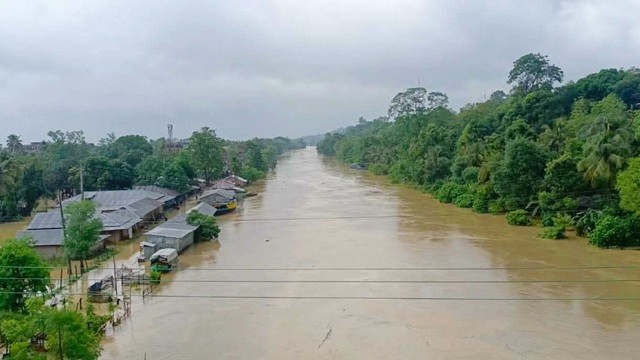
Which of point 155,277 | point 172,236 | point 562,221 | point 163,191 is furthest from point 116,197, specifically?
point 562,221

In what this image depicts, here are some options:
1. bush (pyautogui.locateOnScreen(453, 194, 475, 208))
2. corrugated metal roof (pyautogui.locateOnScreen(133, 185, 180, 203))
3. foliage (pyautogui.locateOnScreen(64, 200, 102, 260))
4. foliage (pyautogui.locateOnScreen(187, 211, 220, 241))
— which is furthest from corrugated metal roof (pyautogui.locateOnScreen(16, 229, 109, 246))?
bush (pyautogui.locateOnScreen(453, 194, 475, 208))

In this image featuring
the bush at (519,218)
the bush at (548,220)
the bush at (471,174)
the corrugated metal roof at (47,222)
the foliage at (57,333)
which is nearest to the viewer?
the foliage at (57,333)

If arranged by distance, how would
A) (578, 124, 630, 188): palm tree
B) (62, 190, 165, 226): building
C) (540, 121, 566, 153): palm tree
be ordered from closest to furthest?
(578, 124, 630, 188): palm tree < (540, 121, 566, 153): palm tree < (62, 190, 165, 226): building

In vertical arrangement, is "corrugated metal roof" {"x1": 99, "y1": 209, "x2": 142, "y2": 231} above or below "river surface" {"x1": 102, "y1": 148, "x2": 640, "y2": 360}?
above

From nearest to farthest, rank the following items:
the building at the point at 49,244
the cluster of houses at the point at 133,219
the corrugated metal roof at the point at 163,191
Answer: the building at the point at 49,244, the cluster of houses at the point at 133,219, the corrugated metal roof at the point at 163,191

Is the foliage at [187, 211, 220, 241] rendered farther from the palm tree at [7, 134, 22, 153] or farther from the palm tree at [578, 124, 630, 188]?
the palm tree at [7, 134, 22, 153]

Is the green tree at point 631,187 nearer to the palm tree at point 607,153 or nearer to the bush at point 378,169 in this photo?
the palm tree at point 607,153

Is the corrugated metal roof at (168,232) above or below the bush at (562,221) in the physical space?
below

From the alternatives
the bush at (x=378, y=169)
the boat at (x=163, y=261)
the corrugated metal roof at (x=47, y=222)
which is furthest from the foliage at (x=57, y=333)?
the bush at (x=378, y=169)
